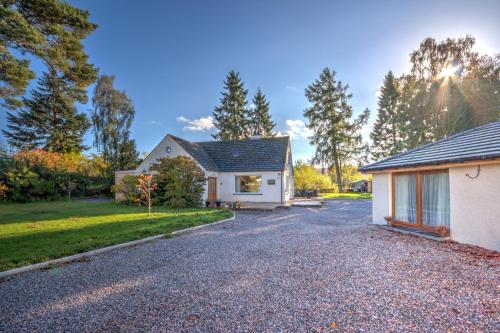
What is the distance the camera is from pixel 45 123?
28562mm

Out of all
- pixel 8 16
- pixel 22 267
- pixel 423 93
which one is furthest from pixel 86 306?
pixel 423 93

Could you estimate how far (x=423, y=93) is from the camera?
79.6ft

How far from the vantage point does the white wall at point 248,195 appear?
704 inches

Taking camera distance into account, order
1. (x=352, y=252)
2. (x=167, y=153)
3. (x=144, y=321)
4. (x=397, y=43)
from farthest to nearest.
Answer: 1. (x=167, y=153)
2. (x=397, y=43)
3. (x=352, y=252)
4. (x=144, y=321)

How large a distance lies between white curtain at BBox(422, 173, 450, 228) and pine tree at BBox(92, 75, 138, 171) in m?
31.2

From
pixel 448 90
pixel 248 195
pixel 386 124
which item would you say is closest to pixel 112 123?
pixel 248 195

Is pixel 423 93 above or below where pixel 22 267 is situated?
above

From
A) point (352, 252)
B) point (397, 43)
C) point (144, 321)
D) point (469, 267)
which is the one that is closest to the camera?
point (144, 321)

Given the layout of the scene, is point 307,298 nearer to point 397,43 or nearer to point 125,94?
point 397,43

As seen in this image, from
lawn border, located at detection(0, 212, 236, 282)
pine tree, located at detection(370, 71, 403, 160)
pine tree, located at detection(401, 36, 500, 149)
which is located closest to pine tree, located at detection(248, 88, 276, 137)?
pine tree, located at detection(370, 71, 403, 160)

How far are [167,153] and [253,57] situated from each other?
938 cm

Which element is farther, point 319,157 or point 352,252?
point 319,157

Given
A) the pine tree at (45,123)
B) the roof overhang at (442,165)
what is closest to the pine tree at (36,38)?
the pine tree at (45,123)

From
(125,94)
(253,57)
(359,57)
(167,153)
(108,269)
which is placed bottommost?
(108,269)
